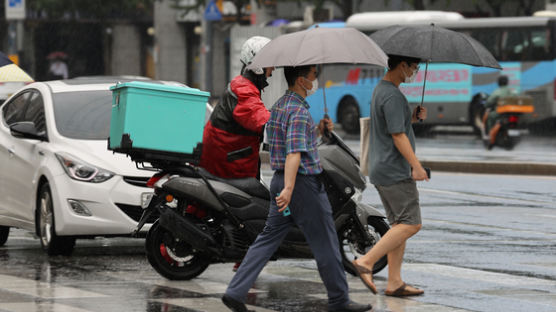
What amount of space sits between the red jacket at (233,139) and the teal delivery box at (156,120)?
0.10 metres

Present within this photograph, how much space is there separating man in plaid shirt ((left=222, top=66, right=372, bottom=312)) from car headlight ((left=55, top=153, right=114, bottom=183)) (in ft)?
10.0

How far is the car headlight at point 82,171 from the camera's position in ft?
34.9

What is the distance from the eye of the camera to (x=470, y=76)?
3481 centimetres

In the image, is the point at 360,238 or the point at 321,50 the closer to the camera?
the point at 321,50

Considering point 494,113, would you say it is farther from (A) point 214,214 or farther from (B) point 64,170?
(A) point 214,214

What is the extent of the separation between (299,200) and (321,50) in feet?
3.12

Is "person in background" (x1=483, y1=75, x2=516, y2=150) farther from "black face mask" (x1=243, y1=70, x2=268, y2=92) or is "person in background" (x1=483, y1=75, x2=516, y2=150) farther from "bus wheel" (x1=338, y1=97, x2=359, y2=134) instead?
"black face mask" (x1=243, y1=70, x2=268, y2=92)

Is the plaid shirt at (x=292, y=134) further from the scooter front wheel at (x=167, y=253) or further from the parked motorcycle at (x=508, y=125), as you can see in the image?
the parked motorcycle at (x=508, y=125)

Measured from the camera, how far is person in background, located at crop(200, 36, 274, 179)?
358 inches

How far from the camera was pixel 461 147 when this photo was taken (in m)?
29.2

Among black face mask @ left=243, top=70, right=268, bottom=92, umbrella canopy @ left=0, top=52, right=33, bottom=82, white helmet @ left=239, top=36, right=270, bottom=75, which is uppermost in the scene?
white helmet @ left=239, top=36, right=270, bottom=75

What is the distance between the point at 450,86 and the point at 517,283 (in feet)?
85.0

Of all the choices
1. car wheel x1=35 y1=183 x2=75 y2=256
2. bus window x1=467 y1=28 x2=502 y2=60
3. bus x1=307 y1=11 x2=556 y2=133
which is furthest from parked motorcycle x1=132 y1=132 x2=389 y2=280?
bus window x1=467 y1=28 x2=502 y2=60

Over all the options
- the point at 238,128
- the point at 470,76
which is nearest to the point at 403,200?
the point at 238,128
